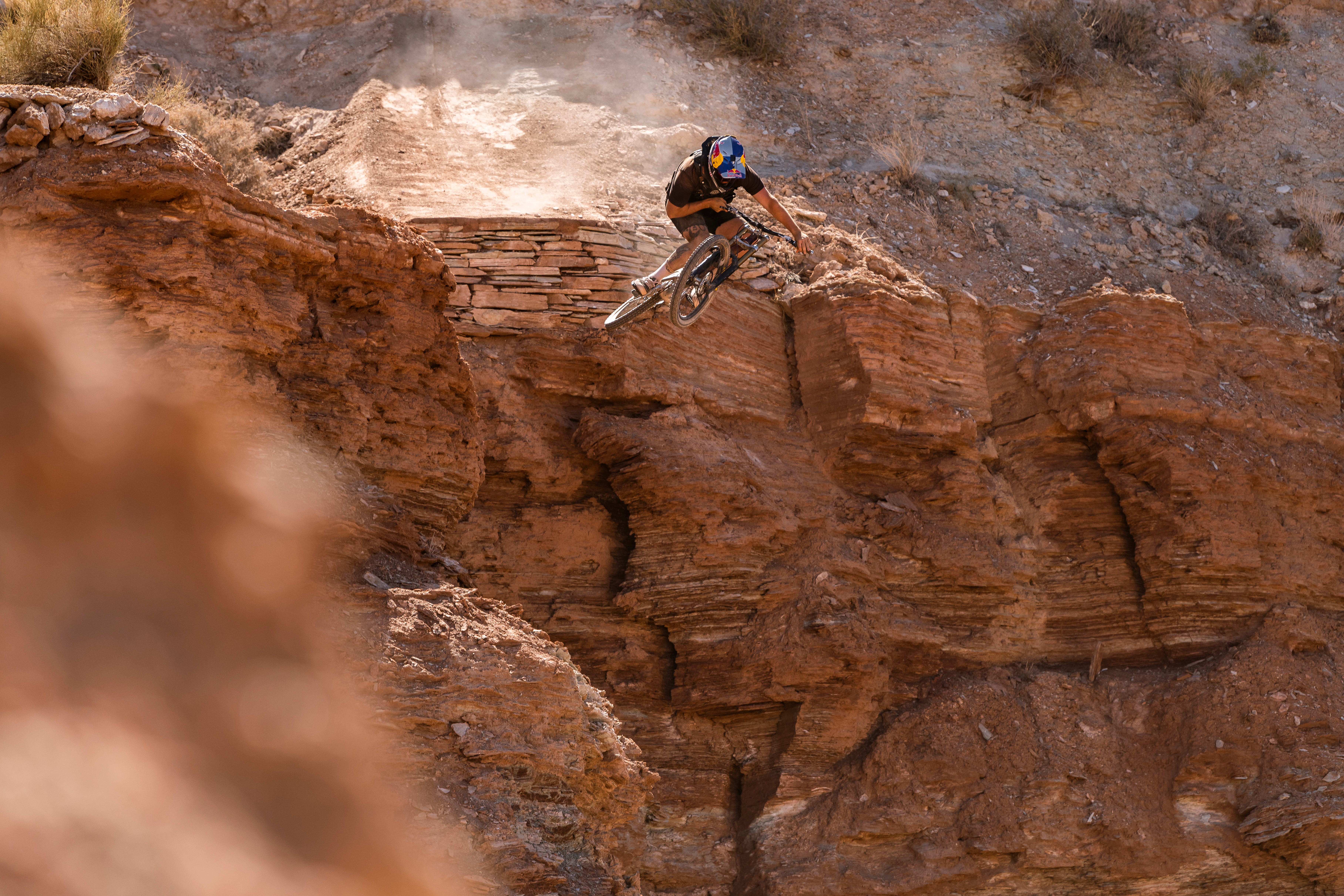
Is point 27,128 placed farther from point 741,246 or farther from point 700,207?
point 741,246

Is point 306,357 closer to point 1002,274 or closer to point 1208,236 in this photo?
point 1002,274

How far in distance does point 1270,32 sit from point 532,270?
15.2 meters

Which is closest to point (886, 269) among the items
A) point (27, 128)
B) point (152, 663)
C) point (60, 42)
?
point (27, 128)

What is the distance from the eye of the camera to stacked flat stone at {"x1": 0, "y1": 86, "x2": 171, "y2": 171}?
7.22 m

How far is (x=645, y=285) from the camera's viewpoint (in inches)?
372

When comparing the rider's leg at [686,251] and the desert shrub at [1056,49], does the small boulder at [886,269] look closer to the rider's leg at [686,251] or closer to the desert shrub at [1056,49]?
the rider's leg at [686,251]

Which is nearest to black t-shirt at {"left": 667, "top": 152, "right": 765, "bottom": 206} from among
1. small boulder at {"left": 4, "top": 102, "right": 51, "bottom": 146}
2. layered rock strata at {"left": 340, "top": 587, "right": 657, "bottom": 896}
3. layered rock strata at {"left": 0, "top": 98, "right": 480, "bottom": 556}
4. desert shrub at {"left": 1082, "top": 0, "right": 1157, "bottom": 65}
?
layered rock strata at {"left": 0, "top": 98, "right": 480, "bottom": 556}

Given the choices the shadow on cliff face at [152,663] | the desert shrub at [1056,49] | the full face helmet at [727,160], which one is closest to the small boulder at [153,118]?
the full face helmet at [727,160]

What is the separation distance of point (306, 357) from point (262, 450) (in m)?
1.46

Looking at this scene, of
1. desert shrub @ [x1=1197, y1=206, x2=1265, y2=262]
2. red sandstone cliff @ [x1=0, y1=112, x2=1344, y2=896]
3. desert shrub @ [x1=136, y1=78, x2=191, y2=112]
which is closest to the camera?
red sandstone cliff @ [x1=0, y1=112, x2=1344, y2=896]

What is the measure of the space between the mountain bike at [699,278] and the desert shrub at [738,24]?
823 centimetres

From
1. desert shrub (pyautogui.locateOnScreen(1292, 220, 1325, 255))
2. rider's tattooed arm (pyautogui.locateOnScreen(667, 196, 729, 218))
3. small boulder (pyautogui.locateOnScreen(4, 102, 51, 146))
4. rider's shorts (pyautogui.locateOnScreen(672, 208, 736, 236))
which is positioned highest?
small boulder (pyautogui.locateOnScreen(4, 102, 51, 146))

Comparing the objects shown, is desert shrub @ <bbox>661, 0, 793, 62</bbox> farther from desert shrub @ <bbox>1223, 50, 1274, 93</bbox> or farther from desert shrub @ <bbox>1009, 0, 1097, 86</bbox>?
desert shrub @ <bbox>1223, 50, 1274, 93</bbox>

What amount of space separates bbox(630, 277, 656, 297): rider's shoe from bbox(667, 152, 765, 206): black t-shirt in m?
0.77
